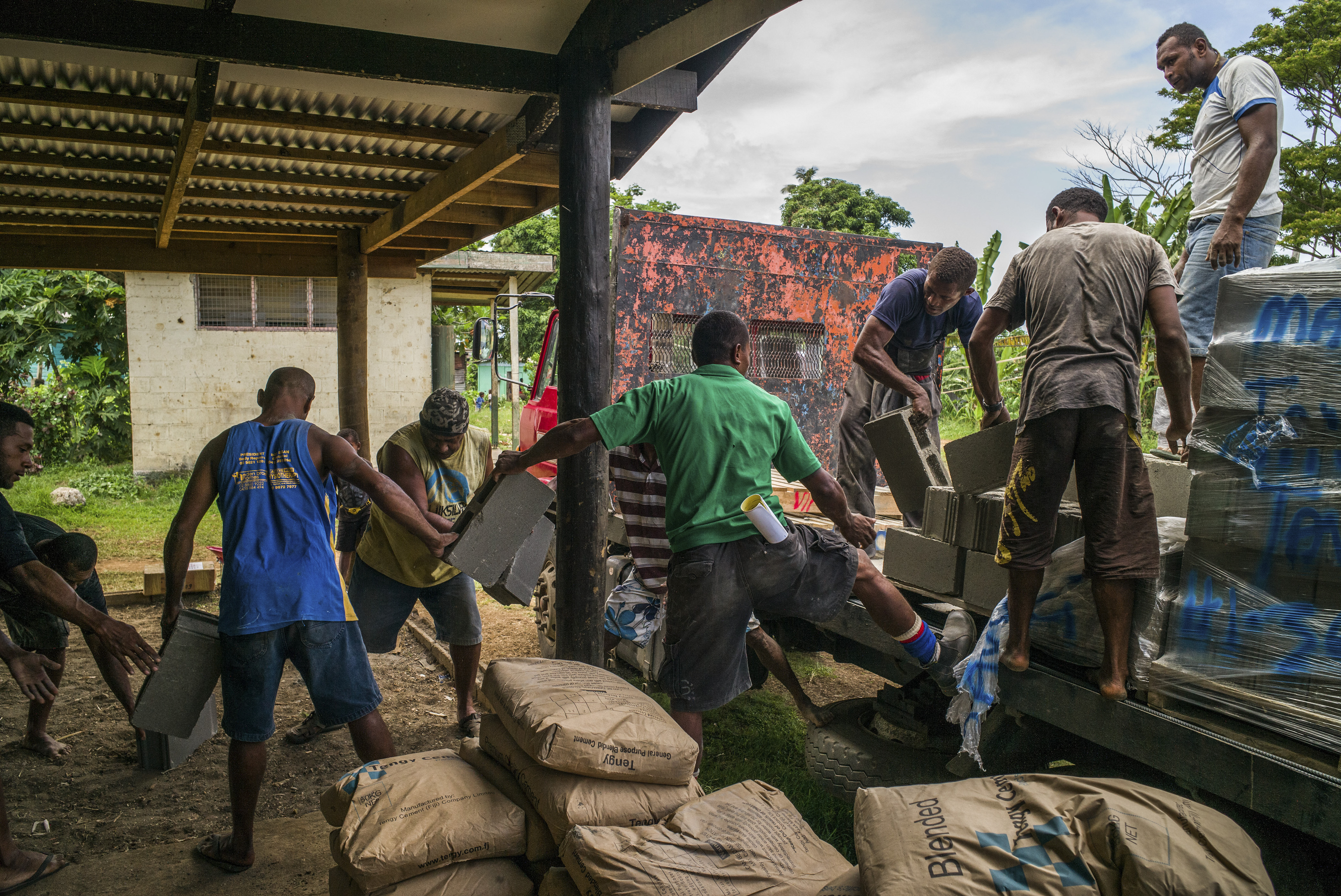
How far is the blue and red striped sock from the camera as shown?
10.5ft

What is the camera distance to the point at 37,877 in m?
3.12

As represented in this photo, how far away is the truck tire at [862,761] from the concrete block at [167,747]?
2742mm

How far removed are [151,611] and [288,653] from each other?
4246 mm

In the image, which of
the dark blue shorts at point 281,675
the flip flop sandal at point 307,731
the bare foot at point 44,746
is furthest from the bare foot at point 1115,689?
the bare foot at point 44,746

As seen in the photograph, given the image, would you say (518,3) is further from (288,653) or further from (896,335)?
(288,653)

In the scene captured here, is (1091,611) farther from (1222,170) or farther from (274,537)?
(274,537)

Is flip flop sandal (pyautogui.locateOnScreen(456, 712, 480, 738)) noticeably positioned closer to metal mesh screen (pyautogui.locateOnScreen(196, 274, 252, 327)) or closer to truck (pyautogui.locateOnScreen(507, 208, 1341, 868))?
truck (pyautogui.locateOnScreen(507, 208, 1341, 868))

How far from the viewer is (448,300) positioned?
53.5 feet

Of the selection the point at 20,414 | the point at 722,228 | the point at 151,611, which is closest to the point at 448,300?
the point at 151,611

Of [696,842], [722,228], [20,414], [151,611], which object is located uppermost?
[722,228]

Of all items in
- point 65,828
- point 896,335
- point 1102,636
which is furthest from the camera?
point 896,335

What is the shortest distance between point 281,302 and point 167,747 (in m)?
9.37

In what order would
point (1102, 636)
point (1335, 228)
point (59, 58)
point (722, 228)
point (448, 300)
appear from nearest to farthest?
Result: point (1102, 636), point (59, 58), point (722, 228), point (1335, 228), point (448, 300)

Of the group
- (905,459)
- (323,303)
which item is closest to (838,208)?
(323,303)
